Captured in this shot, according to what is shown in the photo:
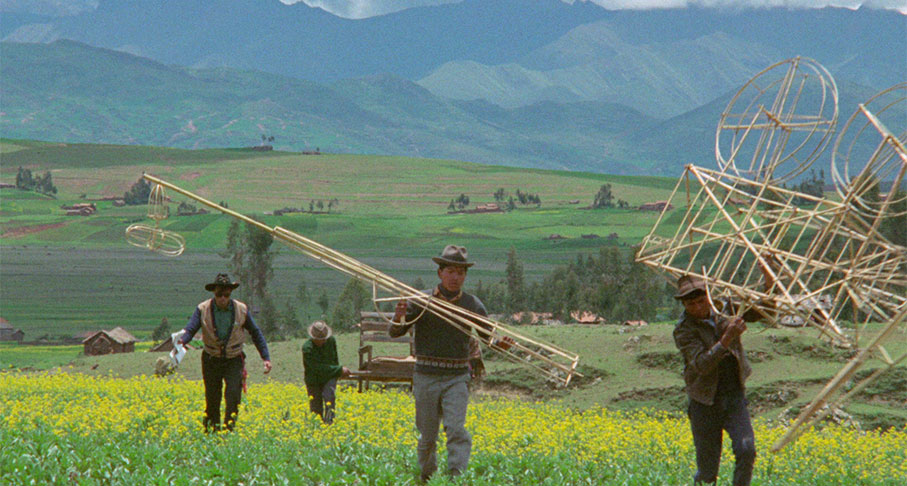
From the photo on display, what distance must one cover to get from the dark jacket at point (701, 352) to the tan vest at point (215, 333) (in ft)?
20.0

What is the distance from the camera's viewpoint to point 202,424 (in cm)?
1288

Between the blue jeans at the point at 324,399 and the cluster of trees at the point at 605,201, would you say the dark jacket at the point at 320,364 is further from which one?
the cluster of trees at the point at 605,201

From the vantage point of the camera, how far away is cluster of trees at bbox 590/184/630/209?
15425 centimetres

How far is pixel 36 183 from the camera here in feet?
516

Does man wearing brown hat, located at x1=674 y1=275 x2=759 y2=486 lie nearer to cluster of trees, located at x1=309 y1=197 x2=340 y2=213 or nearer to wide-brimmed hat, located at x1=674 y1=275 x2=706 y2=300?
wide-brimmed hat, located at x1=674 y1=275 x2=706 y2=300

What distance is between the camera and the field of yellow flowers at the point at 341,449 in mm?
9523

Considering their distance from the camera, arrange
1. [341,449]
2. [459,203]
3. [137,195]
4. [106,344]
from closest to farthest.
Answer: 1. [341,449]
2. [106,344]
3. [137,195]
4. [459,203]

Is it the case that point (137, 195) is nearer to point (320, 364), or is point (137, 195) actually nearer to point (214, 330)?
point (320, 364)

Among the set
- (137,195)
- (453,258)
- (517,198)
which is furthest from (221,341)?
(517,198)

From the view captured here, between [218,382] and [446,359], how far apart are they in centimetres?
435

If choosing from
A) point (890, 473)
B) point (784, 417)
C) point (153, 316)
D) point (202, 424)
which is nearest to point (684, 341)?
point (890, 473)

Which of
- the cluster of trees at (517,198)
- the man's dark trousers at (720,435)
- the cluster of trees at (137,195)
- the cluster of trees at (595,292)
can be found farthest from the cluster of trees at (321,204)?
the man's dark trousers at (720,435)

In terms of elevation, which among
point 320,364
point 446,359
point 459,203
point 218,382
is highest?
point 446,359

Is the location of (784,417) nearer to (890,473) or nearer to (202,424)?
(890,473)
